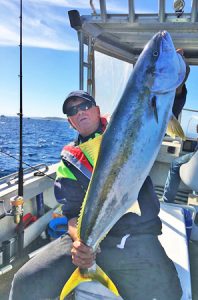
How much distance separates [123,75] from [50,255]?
161 inches

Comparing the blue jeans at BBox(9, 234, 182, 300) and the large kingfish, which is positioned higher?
the large kingfish

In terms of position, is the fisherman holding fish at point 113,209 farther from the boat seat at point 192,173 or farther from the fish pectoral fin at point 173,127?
the boat seat at point 192,173

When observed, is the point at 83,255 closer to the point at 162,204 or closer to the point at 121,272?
the point at 121,272

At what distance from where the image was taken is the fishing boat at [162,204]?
3.32 m

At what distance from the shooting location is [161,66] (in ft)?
5.43

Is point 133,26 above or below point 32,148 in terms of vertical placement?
above

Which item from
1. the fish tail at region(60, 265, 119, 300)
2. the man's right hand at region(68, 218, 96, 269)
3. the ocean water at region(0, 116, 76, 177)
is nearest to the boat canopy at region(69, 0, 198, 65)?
the ocean water at region(0, 116, 76, 177)

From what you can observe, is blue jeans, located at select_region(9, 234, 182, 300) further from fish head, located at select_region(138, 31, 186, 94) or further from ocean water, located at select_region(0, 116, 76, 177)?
ocean water, located at select_region(0, 116, 76, 177)

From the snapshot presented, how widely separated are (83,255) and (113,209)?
472mm

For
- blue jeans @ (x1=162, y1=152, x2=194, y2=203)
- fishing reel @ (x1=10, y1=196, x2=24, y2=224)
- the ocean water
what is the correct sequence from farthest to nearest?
1. the ocean water
2. blue jeans @ (x1=162, y1=152, x2=194, y2=203)
3. fishing reel @ (x1=10, y1=196, x2=24, y2=224)

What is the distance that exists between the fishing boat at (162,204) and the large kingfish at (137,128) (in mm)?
1003

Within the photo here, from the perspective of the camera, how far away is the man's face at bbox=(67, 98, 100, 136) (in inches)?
107

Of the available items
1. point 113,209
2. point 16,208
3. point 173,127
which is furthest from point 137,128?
point 16,208

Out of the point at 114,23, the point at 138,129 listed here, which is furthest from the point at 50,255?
the point at 114,23
